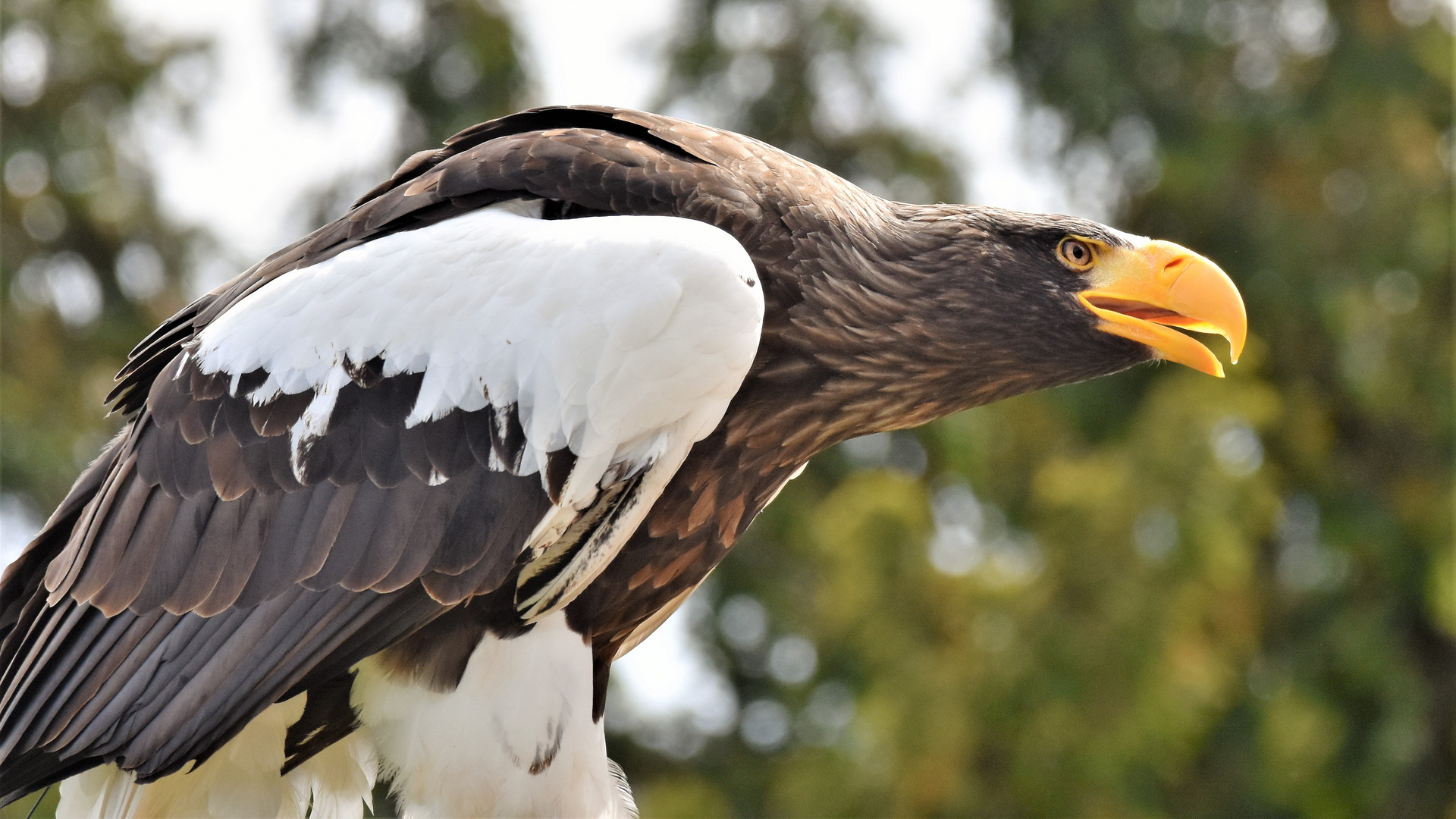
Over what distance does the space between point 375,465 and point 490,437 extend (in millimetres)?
254

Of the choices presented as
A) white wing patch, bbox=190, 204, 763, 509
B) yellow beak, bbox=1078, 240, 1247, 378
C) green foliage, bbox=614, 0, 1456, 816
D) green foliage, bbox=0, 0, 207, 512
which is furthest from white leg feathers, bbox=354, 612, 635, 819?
green foliage, bbox=0, 0, 207, 512

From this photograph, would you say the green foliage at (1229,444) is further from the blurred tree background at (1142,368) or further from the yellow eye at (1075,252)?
the yellow eye at (1075,252)

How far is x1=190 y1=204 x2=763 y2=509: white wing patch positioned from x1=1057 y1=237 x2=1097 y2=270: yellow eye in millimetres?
897

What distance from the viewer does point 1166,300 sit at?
3.38 metres

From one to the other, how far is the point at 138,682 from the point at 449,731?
2.01 feet

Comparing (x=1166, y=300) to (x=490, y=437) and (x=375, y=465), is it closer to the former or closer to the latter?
(x=490, y=437)

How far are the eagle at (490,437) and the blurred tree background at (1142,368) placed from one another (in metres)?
3.52

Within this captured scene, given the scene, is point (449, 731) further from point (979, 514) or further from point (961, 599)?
point (979, 514)

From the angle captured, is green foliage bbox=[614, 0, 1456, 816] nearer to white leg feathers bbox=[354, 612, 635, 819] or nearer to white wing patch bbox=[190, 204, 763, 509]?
white leg feathers bbox=[354, 612, 635, 819]

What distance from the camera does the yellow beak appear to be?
333 centimetres

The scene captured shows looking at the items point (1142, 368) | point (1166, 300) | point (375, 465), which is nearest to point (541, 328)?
point (375, 465)

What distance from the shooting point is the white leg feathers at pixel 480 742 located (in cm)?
307

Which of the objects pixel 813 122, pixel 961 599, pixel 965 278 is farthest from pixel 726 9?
pixel 965 278

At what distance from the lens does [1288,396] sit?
29.1 ft
